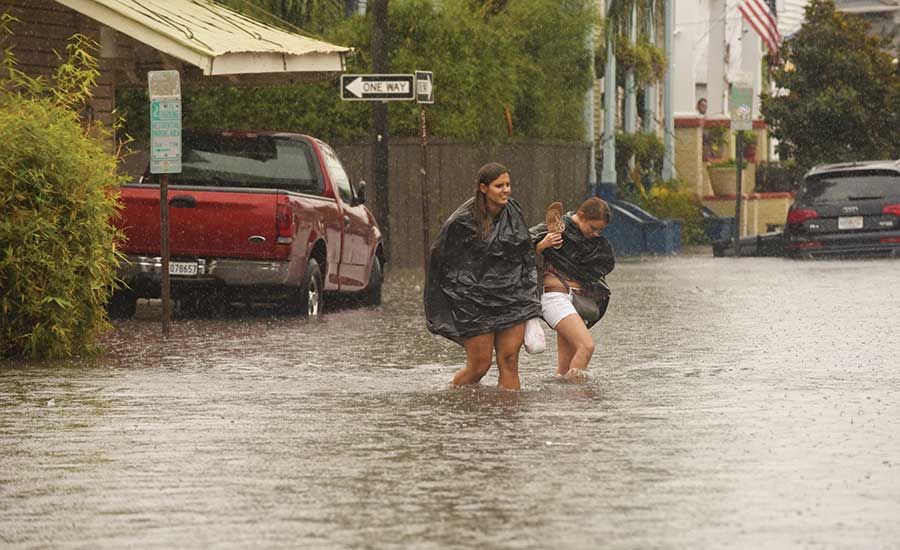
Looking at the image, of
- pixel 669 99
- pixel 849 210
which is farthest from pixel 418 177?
pixel 669 99

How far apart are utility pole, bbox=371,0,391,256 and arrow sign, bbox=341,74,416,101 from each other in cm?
256

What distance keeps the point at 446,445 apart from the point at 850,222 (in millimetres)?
23301

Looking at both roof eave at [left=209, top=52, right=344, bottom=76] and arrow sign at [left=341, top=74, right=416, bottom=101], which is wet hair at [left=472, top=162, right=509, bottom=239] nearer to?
roof eave at [left=209, top=52, right=344, bottom=76]

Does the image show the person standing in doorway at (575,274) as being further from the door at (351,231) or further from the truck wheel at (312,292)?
the door at (351,231)

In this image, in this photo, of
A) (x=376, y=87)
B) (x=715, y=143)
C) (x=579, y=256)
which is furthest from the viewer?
(x=715, y=143)

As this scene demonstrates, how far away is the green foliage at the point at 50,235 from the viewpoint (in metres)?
14.8

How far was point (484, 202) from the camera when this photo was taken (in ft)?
42.0

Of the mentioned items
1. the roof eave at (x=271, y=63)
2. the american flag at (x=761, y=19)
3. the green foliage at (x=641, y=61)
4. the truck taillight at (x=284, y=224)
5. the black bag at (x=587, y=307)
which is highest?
the american flag at (x=761, y=19)

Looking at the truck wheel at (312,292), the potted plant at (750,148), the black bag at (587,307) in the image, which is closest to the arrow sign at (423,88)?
the truck wheel at (312,292)

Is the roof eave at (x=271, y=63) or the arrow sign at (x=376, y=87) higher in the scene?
the roof eave at (x=271, y=63)

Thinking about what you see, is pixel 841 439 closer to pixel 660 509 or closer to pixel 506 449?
pixel 506 449

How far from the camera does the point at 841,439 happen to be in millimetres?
10195

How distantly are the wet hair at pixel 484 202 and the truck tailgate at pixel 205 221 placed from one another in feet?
22.8

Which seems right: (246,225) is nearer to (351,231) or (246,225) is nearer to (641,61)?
(351,231)
